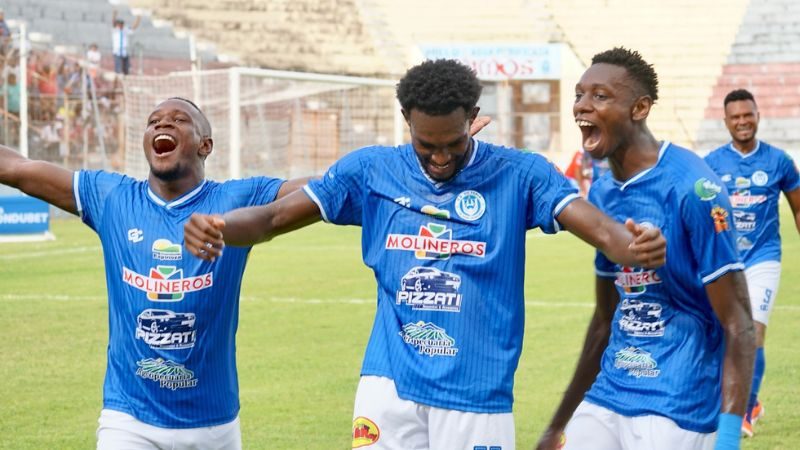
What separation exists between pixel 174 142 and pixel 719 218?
2.41 m

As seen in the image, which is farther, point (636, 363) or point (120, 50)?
point (120, 50)

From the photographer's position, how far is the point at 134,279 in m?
5.74

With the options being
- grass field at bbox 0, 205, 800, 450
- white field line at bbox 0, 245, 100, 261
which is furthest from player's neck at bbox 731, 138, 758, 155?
white field line at bbox 0, 245, 100, 261

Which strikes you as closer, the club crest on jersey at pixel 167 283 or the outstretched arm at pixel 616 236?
the outstretched arm at pixel 616 236

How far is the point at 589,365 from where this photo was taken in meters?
5.34

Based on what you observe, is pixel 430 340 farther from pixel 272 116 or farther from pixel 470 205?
pixel 272 116

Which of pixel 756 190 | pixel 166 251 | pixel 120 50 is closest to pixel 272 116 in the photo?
pixel 120 50

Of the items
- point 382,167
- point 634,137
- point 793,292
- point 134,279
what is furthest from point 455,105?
point 793,292

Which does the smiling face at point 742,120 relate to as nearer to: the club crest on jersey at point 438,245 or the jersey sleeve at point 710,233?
the jersey sleeve at point 710,233

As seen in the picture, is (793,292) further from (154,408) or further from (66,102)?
(66,102)

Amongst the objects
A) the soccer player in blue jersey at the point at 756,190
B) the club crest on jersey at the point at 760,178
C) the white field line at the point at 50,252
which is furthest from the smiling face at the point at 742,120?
the white field line at the point at 50,252

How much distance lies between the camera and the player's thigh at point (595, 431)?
5082mm

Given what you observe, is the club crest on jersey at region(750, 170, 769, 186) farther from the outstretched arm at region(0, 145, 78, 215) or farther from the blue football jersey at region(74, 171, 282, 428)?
the outstretched arm at region(0, 145, 78, 215)

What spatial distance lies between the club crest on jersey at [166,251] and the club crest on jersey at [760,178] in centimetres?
629
